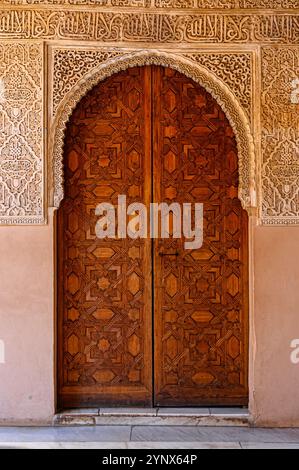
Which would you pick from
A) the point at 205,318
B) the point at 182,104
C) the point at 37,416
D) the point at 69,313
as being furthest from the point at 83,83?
the point at 37,416

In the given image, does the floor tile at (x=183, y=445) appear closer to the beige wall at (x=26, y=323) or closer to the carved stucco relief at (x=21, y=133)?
the beige wall at (x=26, y=323)

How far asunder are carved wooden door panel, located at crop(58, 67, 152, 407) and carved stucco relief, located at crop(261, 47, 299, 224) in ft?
2.36

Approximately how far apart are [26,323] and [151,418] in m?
0.95

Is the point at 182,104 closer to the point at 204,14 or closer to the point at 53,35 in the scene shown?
the point at 204,14

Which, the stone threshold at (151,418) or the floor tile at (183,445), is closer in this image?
the floor tile at (183,445)

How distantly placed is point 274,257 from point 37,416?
5.66 ft

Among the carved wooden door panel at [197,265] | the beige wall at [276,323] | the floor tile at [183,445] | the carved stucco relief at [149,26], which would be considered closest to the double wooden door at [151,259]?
the carved wooden door panel at [197,265]

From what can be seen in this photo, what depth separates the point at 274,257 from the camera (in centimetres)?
336

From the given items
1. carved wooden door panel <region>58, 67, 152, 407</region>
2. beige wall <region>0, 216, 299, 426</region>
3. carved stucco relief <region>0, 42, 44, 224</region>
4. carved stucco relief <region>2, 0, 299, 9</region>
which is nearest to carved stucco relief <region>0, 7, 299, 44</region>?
carved stucco relief <region>2, 0, 299, 9</region>

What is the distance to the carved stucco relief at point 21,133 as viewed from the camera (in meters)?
3.33

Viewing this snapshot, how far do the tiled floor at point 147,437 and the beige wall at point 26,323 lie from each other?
148 mm

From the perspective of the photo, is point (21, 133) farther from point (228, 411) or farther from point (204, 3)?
point (228, 411)

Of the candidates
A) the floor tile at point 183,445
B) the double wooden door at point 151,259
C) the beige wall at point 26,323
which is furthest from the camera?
the double wooden door at point 151,259

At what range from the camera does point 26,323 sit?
3330 mm
